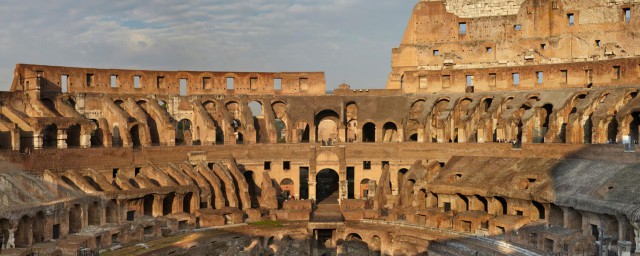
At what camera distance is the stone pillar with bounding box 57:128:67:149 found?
119 ft

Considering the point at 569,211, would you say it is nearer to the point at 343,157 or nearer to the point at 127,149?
the point at 343,157

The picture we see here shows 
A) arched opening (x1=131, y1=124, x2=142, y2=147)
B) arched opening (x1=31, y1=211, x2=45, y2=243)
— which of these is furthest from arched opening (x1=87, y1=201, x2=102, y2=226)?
arched opening (x1=131, y1=124, x2=142, y2=147)

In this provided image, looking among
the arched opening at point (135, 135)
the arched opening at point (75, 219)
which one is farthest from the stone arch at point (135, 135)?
the arched opening at point (75, 219)

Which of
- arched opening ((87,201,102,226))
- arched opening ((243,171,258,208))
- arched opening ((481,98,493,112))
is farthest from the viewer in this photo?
arched opening ((481,98,493,112))

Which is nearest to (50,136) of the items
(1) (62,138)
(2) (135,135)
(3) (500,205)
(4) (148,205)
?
(1) (62,138)

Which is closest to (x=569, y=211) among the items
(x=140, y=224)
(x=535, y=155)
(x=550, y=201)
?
(x=550, y=201)

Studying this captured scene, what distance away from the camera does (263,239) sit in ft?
110

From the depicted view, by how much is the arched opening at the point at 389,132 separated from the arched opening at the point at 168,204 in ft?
59.6

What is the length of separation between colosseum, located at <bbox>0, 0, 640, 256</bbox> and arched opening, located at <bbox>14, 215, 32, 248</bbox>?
0.06 meters

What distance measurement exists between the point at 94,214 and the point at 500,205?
849 inches

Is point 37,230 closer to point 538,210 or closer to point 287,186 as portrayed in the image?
point 287,186

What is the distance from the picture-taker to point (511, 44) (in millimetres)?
49406

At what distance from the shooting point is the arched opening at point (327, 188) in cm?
4298

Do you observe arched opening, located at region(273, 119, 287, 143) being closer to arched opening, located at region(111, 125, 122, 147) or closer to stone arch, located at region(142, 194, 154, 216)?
arched opening, located at region(111, 125, 122, 147)
